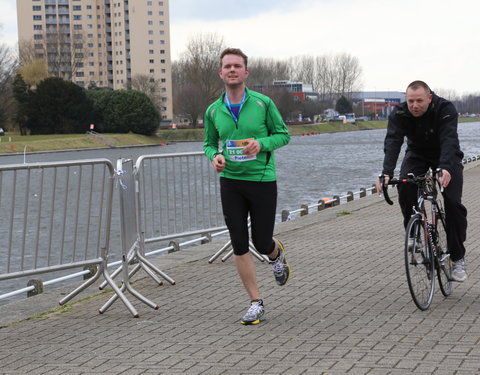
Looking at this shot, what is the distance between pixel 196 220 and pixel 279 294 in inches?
116

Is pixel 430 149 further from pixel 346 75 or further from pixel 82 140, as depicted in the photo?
pixel 346 75

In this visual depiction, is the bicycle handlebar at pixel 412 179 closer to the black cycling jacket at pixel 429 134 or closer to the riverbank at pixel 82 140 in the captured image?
the black cycling jacket at pixel 429 134

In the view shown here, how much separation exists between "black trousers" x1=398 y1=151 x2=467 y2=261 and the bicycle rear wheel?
0.20ft

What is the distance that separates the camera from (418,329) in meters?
5.77

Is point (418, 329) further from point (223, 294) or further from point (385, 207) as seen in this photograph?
point (385, 207)

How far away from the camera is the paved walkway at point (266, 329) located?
5.01m

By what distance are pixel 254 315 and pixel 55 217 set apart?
2.59 m

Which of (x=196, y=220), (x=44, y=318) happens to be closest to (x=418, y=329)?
(x=44, y=318)

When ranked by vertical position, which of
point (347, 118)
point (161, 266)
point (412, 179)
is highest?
point (412, 179)

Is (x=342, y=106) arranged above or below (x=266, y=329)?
below

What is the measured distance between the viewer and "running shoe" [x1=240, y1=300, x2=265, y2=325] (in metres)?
6.07

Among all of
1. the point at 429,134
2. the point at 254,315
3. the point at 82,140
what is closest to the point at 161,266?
the point at 254,315

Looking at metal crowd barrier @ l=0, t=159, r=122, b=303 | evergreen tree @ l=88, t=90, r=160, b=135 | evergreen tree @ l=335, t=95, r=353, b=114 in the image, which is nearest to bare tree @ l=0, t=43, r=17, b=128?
evergreen tree @ l=88, t=90, r=160, b=135

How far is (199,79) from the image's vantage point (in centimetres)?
13612
